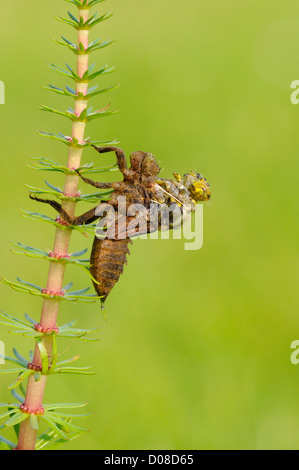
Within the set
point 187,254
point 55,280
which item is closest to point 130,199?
point 55,280

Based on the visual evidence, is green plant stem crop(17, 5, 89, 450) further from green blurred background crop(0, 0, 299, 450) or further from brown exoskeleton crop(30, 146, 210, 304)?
green blurred background crop(0, 0, 299, 450)

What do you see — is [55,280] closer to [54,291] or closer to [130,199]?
[54,291]

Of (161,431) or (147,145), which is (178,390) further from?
(147,145)

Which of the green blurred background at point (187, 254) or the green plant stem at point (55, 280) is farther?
the green blurred background at point (187, 254)

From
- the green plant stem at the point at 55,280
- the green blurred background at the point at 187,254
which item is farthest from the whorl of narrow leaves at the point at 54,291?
the green blurred background at the point at 187,254

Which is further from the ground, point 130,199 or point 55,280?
point 130,199

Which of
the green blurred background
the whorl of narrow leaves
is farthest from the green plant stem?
the green blurred background

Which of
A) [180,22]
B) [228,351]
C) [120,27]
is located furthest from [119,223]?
[180,22]

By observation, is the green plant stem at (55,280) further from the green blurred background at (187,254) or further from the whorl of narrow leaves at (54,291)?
the green blurred background at (187,254)

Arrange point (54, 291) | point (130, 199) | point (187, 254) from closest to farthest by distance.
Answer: point (54, 291), point (130, 199), point (187, 254)
